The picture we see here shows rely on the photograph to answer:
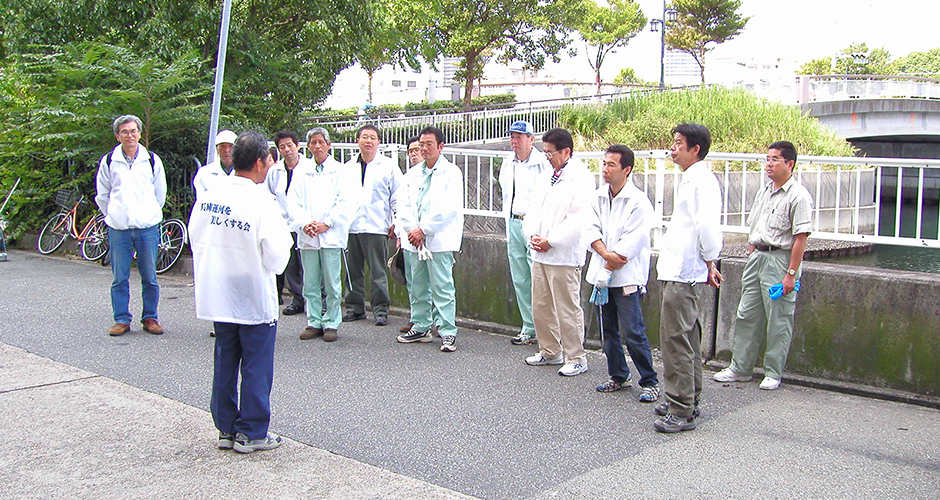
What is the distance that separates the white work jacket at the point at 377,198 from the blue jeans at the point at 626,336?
2.94 meters

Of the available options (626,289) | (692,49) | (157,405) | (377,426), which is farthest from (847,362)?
(692,49)

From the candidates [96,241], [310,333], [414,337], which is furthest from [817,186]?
[96,241]

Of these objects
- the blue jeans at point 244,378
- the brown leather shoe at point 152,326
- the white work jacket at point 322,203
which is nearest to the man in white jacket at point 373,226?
the white work jacket at point 322,203

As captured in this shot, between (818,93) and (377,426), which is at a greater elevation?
(818,93)

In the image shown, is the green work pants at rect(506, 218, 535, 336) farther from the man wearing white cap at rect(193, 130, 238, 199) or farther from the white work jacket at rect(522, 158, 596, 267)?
the man wearing white cap at rect(193, 130, 238, 199)

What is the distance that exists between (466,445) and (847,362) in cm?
301

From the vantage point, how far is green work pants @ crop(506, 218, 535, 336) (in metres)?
7.38

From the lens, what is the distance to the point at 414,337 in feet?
24.9

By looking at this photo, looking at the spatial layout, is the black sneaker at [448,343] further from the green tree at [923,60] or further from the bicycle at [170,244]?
the green tree at [923,60]

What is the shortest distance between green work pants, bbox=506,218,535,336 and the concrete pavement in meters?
0.33

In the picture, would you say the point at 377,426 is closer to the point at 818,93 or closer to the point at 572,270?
the point at 572,270

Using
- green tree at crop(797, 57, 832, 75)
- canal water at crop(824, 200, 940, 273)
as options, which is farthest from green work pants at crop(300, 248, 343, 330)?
green tree at crop(797, 57, 832, 75)

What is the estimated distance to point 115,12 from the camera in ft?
49.0

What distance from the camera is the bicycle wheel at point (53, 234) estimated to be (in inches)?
504
